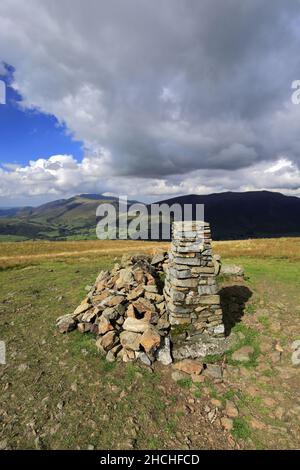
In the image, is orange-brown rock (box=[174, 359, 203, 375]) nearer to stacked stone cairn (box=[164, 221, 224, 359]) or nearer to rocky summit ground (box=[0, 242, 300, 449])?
rocky summit ground (box=[0, 242, 300, 449])

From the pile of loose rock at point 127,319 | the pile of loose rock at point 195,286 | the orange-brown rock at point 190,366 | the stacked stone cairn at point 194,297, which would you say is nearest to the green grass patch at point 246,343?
the stacked stone cairn at point 194,297

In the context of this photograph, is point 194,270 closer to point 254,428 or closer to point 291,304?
point 254,428

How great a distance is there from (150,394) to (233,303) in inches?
274

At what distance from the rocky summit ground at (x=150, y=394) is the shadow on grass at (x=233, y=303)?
8 centimetres

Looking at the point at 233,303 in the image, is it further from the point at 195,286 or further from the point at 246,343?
the point at 195,286

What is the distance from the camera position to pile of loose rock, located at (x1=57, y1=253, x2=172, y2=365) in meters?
10.0

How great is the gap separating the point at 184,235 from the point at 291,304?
25.0 ft

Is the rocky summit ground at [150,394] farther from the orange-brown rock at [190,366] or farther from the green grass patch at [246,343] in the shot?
the orange-brown rock at [190,366]

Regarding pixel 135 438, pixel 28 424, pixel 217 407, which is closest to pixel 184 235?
pixel 217 407

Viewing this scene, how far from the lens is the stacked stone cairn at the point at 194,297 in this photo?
35.0 feet

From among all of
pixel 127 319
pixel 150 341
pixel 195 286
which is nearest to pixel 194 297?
pixel 195 286

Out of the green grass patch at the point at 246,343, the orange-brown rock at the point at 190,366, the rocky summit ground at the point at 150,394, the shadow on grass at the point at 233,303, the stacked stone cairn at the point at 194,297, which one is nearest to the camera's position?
the rocky summit ground at the point at 150,394

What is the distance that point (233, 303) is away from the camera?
14.0 metres

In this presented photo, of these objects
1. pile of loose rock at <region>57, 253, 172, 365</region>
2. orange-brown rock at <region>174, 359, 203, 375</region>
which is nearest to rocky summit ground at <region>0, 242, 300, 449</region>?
orange-brown rock at <region>174, 359, 203, 375</region>
